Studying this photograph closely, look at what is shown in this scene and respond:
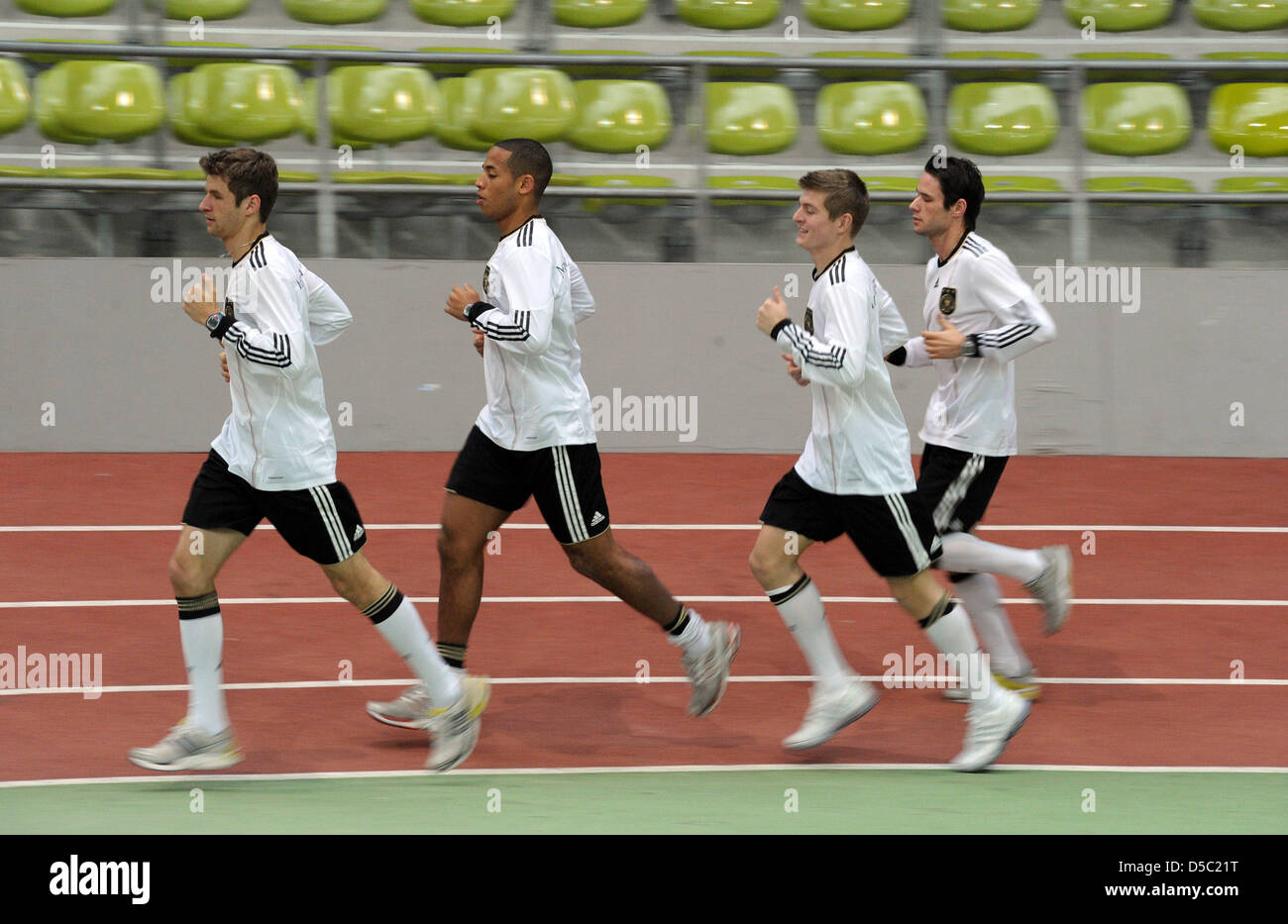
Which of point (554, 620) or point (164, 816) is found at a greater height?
point (554, 620)

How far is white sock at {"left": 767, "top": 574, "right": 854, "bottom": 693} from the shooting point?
5520 mm

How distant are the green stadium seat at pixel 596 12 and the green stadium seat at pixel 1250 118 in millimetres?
5334

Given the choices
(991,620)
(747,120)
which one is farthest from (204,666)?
(747,120)

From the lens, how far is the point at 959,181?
604cm

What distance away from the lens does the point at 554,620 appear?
7.73m

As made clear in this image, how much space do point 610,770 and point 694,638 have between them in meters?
0.67

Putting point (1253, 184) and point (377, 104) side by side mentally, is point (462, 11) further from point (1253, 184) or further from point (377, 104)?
point (1253, 184)

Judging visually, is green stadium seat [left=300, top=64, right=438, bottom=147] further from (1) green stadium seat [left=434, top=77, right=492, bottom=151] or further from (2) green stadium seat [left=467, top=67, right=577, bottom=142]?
(2) green stadium seat [left=467, top=67, right=577, bottom=142]

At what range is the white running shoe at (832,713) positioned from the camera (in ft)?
18.1

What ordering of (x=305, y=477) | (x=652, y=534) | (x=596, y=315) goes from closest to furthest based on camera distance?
(x=305, y=477), (x=652, y=534), (x=596, y=315)

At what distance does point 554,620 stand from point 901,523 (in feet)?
9.54

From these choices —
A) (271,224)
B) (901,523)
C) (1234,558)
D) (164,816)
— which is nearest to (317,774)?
(164,816)

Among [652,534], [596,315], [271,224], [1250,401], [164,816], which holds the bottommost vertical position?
[164,816]

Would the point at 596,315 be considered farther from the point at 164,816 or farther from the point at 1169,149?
the point at 164,816
